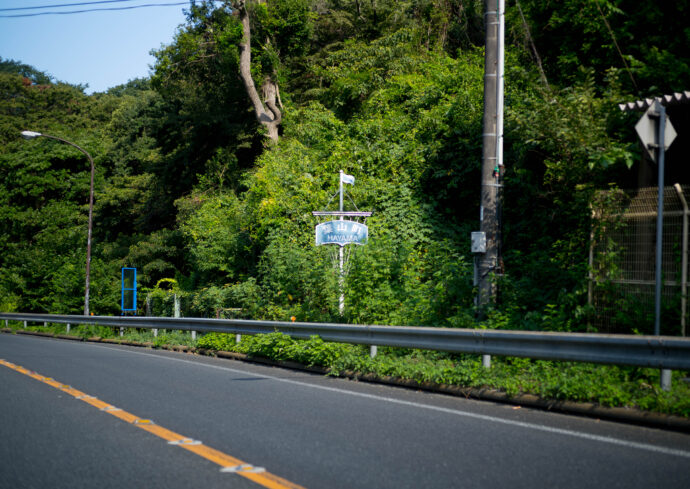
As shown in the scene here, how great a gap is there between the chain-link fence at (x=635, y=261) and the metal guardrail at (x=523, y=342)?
1551 mm

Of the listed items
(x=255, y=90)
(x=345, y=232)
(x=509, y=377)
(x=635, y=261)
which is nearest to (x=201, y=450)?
(x=509, y=377)

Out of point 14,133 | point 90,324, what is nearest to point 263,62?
point 90,324

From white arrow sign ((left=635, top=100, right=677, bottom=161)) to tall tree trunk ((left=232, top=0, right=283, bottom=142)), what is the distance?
72.7 feet

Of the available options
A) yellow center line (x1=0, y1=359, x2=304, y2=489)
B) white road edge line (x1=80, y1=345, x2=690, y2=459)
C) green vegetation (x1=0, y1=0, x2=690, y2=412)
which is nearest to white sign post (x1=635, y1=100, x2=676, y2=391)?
green vegetation (x1=0, y1=0, x2=690, y2=412)

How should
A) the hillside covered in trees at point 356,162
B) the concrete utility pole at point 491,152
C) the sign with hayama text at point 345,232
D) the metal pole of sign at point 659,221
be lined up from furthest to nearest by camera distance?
the sign with hayama text at point 345,232, the hillside covered in trees at point 356,162, the concrete utility pole at point 491,152, the metal pole of sign at point 659,221

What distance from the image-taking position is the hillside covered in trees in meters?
11.7

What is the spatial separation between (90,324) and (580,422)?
21287mm

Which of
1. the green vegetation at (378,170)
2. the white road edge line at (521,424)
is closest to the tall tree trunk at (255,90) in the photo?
the green vegetation at (378,170)

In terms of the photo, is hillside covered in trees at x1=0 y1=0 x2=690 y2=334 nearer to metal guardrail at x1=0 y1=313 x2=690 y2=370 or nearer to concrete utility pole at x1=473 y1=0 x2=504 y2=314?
concrete utility pole at x1=473 y1=0 x2=504 y2=314

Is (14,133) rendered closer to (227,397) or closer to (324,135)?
(324,135)

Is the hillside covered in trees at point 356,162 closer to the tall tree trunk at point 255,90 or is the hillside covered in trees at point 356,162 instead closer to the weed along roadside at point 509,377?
the tall tree trunk at point 255,90

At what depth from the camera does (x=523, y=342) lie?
8055mm

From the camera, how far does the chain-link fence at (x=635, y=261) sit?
28.2 ft

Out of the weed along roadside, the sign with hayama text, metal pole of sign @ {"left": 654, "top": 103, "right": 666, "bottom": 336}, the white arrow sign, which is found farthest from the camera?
the sign with hayama text
